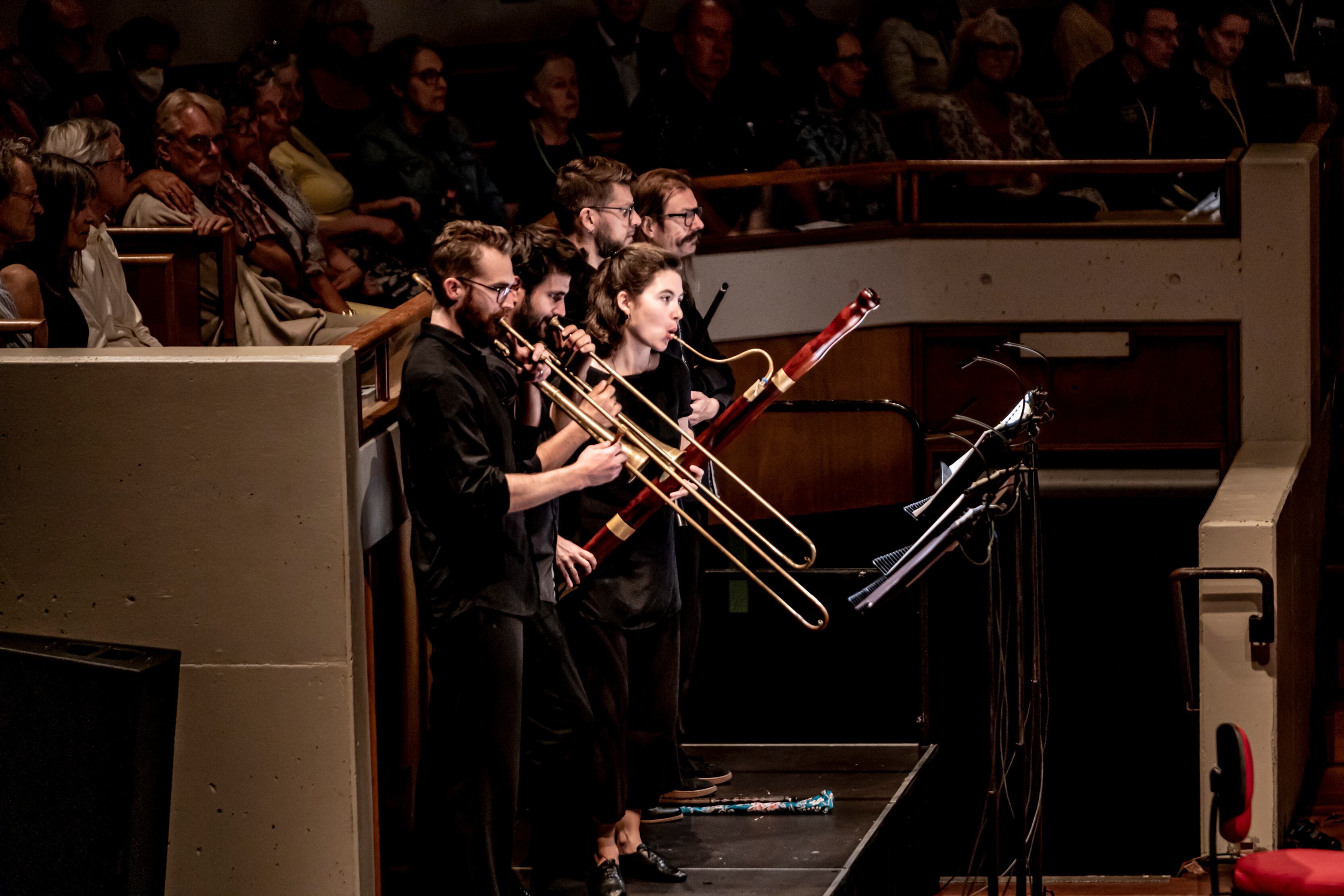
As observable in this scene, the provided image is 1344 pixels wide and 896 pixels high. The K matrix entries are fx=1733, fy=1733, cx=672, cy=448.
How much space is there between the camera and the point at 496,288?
9.16ft

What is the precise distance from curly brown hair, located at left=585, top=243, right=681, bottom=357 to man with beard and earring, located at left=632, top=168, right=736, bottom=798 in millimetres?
178

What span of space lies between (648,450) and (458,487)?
464 mm

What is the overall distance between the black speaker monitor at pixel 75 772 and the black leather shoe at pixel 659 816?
152cm

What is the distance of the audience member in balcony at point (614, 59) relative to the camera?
20.4ft

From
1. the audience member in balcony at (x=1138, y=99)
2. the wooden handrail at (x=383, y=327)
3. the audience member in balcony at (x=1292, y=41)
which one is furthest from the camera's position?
the audience member in balcony at (x=1292, y=41)

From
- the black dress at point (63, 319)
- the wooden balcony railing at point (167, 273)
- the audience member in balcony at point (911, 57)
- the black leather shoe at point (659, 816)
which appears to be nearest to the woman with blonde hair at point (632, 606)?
the black leather shoe at point (659, 816)

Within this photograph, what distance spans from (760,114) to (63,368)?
3.95 m

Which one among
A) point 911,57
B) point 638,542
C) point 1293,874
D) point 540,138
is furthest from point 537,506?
point 911,57

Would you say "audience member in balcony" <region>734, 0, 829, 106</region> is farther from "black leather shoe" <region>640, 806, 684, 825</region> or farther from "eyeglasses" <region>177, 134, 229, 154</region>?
"black leather shoe" <region>640, 806, 684, 825</region>

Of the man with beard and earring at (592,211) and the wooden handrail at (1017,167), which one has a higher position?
the wooden handrail at (1017,167)

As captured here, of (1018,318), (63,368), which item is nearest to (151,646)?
(63,368)

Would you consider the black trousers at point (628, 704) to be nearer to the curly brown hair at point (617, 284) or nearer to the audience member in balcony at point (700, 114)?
the curly brown hair at point (617, 284)

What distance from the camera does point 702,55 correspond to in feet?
19.5

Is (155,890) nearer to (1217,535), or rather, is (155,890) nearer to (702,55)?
(1217,535)
